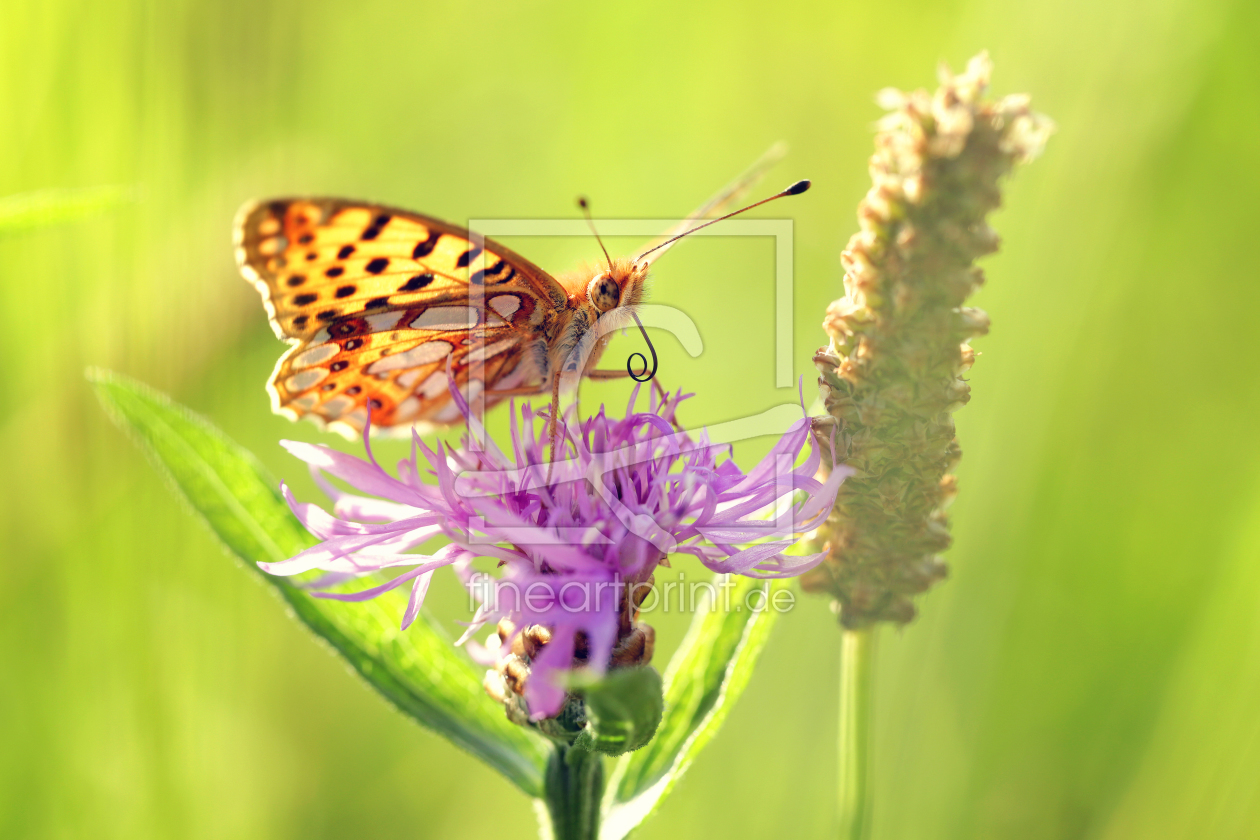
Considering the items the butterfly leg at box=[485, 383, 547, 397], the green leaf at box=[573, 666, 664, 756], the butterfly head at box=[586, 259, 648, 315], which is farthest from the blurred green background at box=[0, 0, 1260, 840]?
the green leaf at box=[573, 666, 664, 756]

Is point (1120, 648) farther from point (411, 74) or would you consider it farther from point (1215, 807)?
point (411, 74)

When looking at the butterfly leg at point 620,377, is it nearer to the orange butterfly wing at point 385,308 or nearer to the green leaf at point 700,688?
the orange butterfly wing at point 385,308

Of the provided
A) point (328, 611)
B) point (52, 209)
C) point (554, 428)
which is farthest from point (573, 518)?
point (52, 209)

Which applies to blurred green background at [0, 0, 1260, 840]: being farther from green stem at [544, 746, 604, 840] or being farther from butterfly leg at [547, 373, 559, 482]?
butterfly leg at [547, 373, 559, 482]

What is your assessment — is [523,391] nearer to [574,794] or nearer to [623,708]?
[574,794]

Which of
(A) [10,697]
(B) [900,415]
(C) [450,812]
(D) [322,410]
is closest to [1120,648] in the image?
(B) [900,415]

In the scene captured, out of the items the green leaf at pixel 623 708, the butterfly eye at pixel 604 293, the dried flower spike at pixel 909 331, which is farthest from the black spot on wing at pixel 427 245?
the green leaf at pixel 623 708
